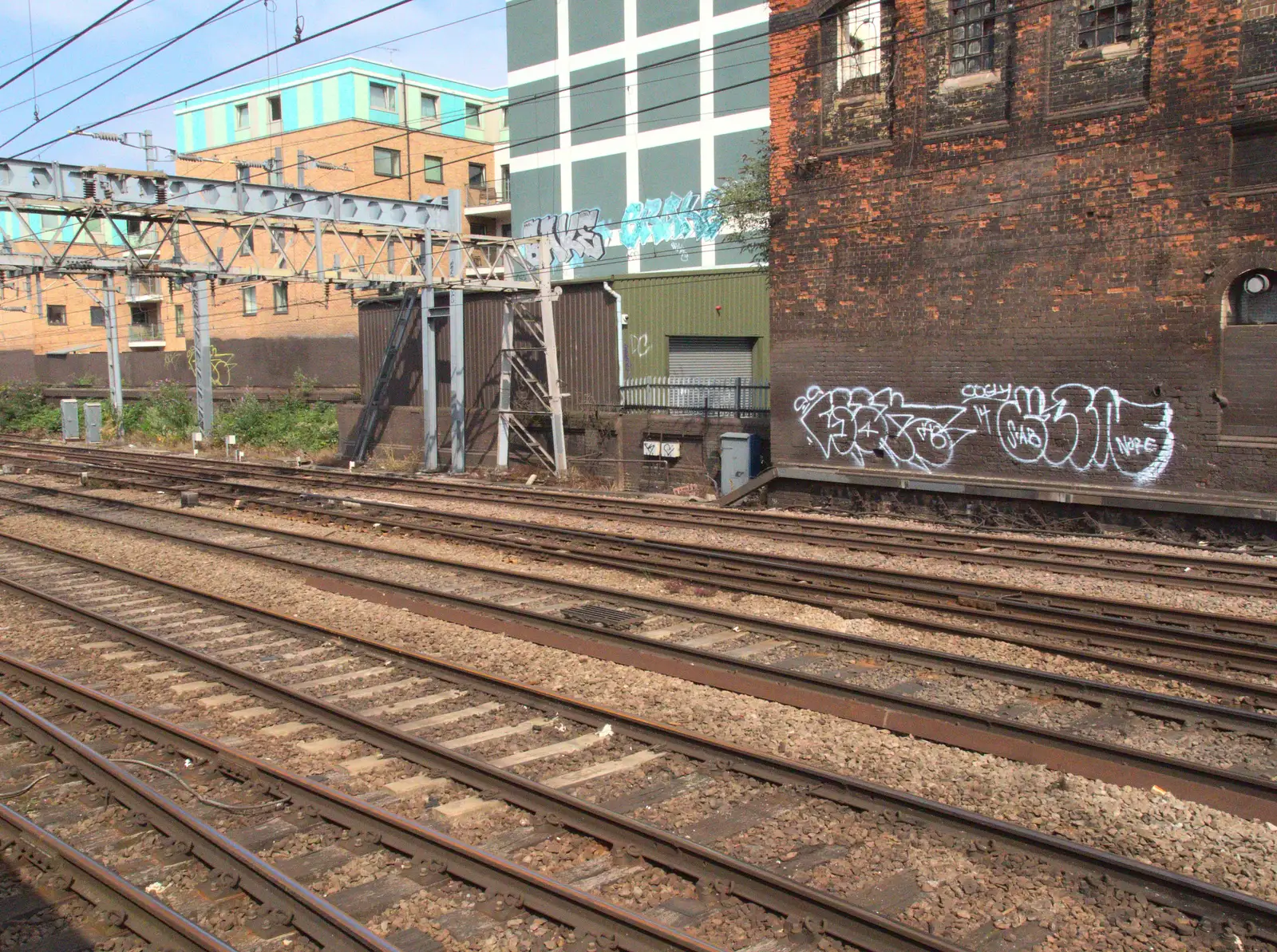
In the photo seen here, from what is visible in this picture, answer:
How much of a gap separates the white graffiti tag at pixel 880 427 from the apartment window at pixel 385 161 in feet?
118

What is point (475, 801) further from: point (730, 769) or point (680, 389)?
point (680, 389)

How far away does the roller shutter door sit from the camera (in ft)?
101

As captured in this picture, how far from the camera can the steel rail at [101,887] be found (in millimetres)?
4691

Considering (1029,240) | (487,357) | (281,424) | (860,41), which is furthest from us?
(281,424)

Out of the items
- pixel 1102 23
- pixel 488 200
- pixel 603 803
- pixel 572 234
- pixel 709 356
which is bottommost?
pixel 603 803

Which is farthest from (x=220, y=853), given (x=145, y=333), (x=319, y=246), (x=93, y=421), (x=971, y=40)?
(x=145, y=333)

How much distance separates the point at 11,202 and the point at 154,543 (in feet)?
33.7

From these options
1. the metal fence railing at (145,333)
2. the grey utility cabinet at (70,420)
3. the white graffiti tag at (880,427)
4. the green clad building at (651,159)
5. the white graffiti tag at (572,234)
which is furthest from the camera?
the metal fence railing at (145,333)

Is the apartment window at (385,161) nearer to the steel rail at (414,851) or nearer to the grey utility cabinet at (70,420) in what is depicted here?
the grey utility cabinet at (70,420)

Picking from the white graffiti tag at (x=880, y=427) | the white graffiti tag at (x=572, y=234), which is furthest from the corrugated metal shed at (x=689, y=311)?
the white graffiti tag at (x=880, y=427)

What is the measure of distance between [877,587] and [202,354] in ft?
91.2

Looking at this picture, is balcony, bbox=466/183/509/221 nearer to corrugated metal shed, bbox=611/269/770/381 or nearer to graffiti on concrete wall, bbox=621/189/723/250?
graffiti on concrete wall, bbox=621/189/723/250

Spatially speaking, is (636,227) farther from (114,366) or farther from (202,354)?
(114,366)

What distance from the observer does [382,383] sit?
97.0 ft
